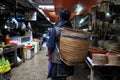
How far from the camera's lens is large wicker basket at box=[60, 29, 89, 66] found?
117 inches

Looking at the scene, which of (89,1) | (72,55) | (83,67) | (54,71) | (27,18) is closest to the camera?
(72,55)

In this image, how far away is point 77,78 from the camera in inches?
229

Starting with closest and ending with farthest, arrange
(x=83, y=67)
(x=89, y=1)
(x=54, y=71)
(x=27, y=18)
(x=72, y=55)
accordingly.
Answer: (x=72, y=55), (x=54, y=71), (x=89, y=1), (x=83, y=67), (x=27, y=18)

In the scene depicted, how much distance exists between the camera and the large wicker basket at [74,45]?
117 inches

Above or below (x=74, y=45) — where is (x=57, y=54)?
below

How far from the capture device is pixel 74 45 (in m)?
2.97

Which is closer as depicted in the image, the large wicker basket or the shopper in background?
the large wicker basket

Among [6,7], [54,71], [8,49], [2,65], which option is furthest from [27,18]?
[54,71]

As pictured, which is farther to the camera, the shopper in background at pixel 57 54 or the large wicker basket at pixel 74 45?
the shopper in background at pixel 57 54

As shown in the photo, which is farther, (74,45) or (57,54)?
(57,54)

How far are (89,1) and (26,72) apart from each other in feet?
10.0

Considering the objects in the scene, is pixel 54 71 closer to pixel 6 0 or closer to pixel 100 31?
pixel 100 31

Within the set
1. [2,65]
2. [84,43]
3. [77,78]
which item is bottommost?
[77,78]

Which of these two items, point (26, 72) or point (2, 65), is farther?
point (26, 72)
